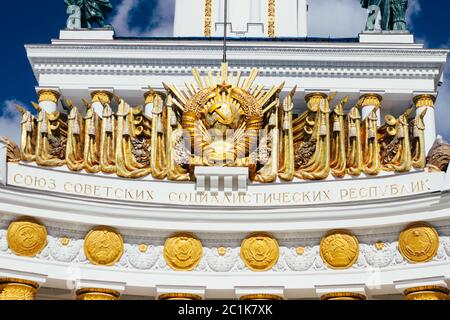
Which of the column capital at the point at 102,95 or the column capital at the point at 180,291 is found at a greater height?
the column capital at the point at 102,95

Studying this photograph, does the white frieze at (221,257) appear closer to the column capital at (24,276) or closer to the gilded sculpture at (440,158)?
the column capital at (24,276)

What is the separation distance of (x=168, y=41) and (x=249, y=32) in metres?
4.73

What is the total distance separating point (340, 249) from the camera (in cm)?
1814

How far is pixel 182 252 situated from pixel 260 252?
1.62 metres

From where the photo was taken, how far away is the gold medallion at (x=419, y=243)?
1773cm

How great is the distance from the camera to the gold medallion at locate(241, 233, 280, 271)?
60.1ft

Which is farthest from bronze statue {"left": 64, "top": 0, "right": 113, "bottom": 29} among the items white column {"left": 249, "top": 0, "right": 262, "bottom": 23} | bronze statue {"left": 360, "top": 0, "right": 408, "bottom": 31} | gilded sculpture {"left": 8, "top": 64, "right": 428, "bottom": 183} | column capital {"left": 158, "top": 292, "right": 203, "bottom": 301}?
column capital {"left": 158, "top": 292, "right": 203, "bottom": 301}

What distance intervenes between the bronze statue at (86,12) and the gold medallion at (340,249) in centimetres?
2037

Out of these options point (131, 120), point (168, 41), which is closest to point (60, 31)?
point (168, 41)

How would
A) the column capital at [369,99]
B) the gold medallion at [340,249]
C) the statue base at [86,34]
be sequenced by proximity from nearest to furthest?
1. the gold medallion at [340,249]
2. the column capital at [369,99]
3. the statue base at [86,34]

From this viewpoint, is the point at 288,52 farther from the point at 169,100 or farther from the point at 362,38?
the point at 169,100

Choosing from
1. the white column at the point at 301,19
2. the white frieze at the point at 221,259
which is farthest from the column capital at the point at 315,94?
the white frieze at the point at 221,259

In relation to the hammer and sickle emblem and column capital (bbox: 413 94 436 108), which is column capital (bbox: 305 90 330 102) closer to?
column capital (bbox: 413 94 436 108)
